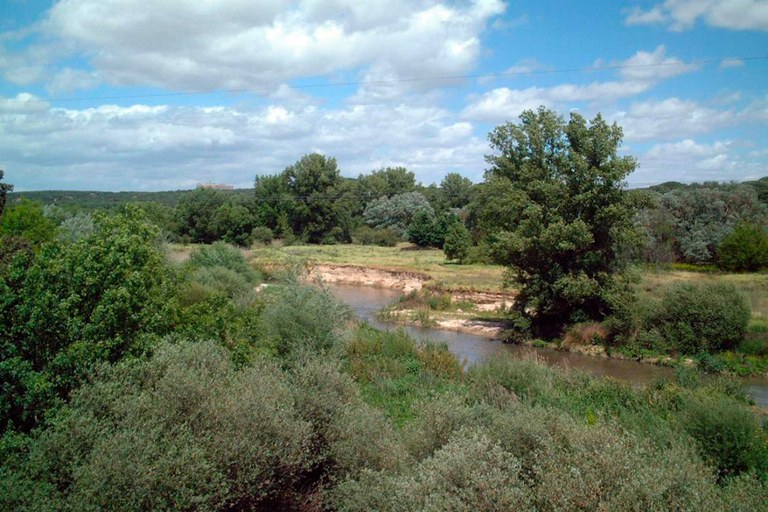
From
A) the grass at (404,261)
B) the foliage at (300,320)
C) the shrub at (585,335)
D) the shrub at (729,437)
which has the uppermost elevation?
the foliage at (300,320)

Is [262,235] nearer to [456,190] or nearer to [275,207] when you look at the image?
[275,207]

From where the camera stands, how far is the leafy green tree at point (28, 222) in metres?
31.8

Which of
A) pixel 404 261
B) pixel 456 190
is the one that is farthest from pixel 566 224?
pixel 456 190

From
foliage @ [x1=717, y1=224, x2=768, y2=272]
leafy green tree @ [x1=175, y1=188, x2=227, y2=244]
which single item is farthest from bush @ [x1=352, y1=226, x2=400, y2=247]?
foliage @ [x1=717, y1=224, x2=768, y2=272]

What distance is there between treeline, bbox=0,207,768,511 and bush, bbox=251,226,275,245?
Answer: 205 feet

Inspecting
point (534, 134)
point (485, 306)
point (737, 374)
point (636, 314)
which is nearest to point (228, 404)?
point (737, 374)

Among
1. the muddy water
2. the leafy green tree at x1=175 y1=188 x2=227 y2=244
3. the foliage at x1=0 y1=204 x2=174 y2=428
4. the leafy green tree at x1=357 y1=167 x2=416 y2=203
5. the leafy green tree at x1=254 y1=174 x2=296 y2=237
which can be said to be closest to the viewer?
the foliage at x1=0 y1=204 x2=174 y2=428

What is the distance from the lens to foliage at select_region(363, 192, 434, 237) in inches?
3324

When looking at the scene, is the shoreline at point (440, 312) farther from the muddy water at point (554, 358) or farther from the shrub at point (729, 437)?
the shrub at point (729, 437)

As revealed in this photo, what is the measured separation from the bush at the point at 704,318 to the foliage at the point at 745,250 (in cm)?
2115

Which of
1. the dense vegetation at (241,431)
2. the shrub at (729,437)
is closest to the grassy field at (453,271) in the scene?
the dense vegetation at (241,431)

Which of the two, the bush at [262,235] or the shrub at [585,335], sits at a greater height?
the bush at [262,235]

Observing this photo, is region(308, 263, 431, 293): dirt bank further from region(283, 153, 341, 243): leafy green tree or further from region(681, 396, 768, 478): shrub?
region(681, 396, 768, 478): shrub

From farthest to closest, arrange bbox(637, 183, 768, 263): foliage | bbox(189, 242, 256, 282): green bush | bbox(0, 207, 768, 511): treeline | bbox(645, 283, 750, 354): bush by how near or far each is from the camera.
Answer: bbox(637, 183, 768, 263): foliage, bbox(189, 242, 256, 282): green bush, bbox(645, 283, 750, 354): bush, bbox(0, 207, 768, 511): treeline
